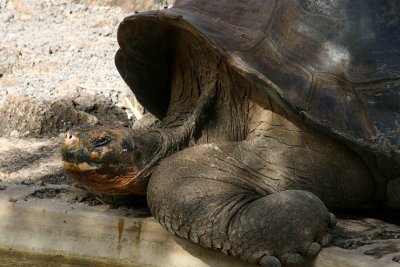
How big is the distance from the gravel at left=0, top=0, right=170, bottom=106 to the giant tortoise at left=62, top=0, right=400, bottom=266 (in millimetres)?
2463

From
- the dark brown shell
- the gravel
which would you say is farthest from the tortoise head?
the gravel

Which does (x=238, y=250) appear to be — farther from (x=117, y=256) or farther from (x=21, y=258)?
(x=21, y=258)

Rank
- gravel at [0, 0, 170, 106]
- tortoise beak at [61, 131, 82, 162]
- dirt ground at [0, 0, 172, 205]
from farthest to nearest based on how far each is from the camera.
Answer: gravel at [0, 0, 170, 106] < dirt ground at [0, 0, 172, 205] < tortoise beak at [61, 131, 82, 162]

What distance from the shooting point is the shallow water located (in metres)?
4.89

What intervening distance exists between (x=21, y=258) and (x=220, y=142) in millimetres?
1196

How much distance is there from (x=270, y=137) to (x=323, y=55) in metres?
0.50

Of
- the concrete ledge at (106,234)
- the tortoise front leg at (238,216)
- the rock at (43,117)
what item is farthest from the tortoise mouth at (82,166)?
the rock at (43,117)

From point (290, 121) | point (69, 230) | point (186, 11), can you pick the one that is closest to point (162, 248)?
point (69, 230)

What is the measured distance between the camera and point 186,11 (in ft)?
16.2

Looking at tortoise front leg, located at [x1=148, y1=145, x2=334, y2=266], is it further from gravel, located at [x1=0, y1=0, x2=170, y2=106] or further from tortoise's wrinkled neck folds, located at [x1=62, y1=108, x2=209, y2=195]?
gravel, located at [x1=0, y1=0, x2=170, y2=106]

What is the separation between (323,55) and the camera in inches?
184

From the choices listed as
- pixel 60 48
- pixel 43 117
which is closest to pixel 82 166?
pixel 43 117

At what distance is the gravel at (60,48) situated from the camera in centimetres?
765

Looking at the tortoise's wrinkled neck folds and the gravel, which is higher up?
the tortoise's wrinkled neck folds
